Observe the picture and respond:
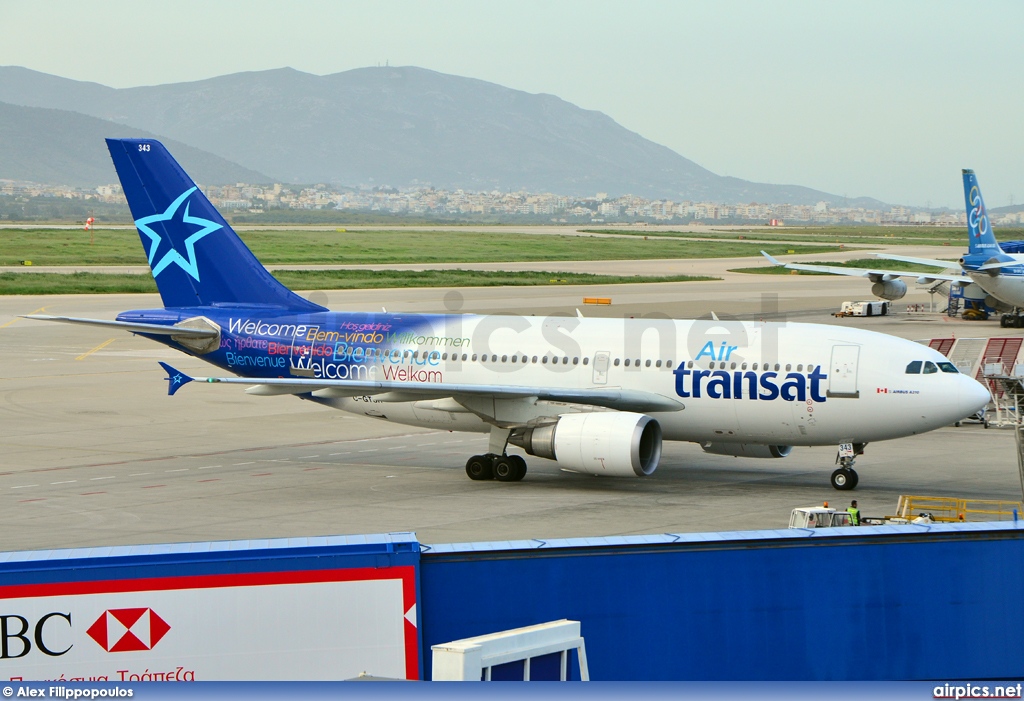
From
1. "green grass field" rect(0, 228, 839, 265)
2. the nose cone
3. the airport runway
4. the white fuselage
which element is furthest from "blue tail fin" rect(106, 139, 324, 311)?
"green grass field" rect(0, 228, 839, 265)

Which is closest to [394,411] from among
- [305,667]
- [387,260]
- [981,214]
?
[305,667]

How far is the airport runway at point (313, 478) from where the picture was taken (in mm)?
26484

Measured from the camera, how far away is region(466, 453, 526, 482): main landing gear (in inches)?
1259

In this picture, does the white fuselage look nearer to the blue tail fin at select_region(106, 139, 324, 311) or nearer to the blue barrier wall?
the blue tail fin at select_region(106, 139, 324, 311)

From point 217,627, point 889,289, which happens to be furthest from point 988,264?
point 217,627

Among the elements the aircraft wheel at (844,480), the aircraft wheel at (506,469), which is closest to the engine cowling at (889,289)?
the aircraft wheel at (844,480)

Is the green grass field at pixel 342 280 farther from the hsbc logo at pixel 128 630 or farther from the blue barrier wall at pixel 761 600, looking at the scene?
the blue barrier wall at pixel 761 600

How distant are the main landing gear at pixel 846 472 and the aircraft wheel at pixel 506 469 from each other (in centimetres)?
798

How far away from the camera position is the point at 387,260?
13612cm

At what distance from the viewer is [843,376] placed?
2984cm

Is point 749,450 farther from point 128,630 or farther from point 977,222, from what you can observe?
point 977,222

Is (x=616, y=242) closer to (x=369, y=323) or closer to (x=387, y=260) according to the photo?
(x=387, y=260)

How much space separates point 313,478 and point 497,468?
495 centimetres

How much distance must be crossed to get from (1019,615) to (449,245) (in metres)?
163
